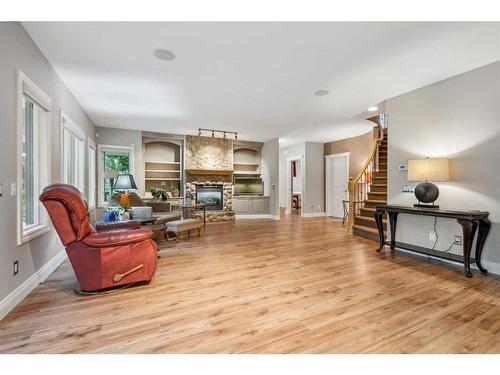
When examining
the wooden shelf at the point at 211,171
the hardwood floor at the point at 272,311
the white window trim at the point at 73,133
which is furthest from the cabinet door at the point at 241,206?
the hardwood floor at the point at 272,311

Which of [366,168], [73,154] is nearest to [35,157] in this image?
[73,154]

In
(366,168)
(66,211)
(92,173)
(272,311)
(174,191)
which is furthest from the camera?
(174,191)

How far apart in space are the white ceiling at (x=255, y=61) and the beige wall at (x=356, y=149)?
266 cm

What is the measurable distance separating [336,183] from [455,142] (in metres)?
5.20

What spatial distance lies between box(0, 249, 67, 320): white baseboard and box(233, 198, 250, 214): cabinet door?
17.0 ft

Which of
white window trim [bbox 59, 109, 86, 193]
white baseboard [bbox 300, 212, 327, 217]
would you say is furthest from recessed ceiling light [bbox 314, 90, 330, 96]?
white baseboard [bbox 300, 212, 327, 217]

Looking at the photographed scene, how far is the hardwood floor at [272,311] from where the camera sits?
5.50 ft

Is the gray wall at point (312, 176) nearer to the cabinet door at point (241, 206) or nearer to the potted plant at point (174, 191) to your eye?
the cabinet door at point (241, 206)

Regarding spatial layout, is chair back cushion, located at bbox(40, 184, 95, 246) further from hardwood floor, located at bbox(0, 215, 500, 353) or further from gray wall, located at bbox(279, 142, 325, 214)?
gray wall, located at bbox(279, 142, 325, 214)

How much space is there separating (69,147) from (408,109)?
19.3 feet

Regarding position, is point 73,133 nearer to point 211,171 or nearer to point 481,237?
point 211,171

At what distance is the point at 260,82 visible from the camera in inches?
143

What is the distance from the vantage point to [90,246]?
2.38 metres

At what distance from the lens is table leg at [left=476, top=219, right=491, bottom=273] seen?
2984 millimetres
